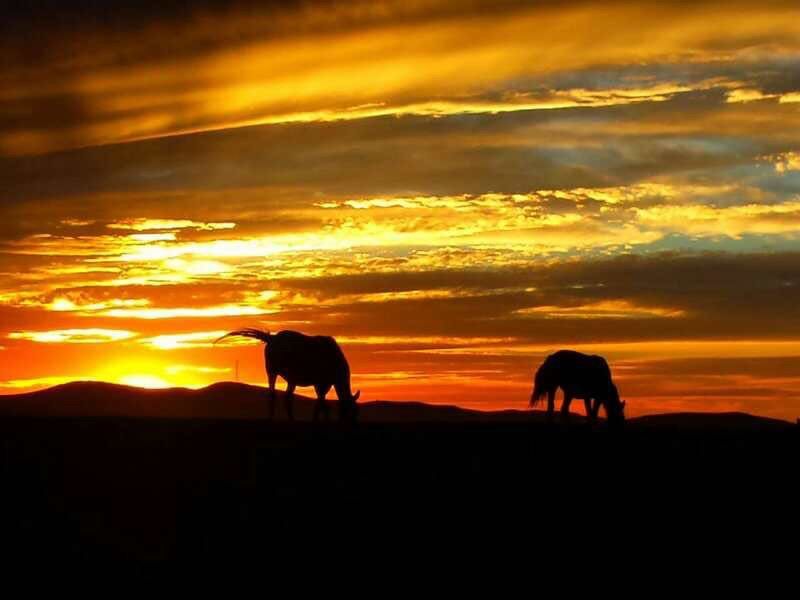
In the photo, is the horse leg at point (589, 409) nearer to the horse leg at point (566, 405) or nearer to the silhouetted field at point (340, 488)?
the horse leg at point (566, 405)

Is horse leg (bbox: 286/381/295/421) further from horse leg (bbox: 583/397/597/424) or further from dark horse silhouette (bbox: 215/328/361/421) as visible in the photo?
horse leg (bbox: 583/397/597/424)

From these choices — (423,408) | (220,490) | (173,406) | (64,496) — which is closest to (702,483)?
(220,490)

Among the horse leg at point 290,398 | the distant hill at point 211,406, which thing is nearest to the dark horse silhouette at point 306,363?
the horse leg at point 290,398

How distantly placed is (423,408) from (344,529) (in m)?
71.5

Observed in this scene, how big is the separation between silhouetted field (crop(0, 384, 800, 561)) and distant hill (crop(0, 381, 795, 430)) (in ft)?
147

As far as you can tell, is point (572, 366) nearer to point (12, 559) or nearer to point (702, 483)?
point (702, 483)

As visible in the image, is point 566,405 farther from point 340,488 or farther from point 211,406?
point 211,406

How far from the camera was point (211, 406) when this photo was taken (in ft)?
279

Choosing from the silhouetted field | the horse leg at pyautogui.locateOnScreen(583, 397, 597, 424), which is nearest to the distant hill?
the horse leg at pyautogui.locateOnScreen(583, 397, 597, 424)

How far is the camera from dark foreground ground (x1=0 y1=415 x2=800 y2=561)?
22.5 metres

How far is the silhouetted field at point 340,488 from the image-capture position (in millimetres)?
22578

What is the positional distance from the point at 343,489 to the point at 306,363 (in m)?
14.2

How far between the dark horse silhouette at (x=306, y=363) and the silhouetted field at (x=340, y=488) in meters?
6.06

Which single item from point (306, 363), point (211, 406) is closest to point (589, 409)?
point (306, 363)
